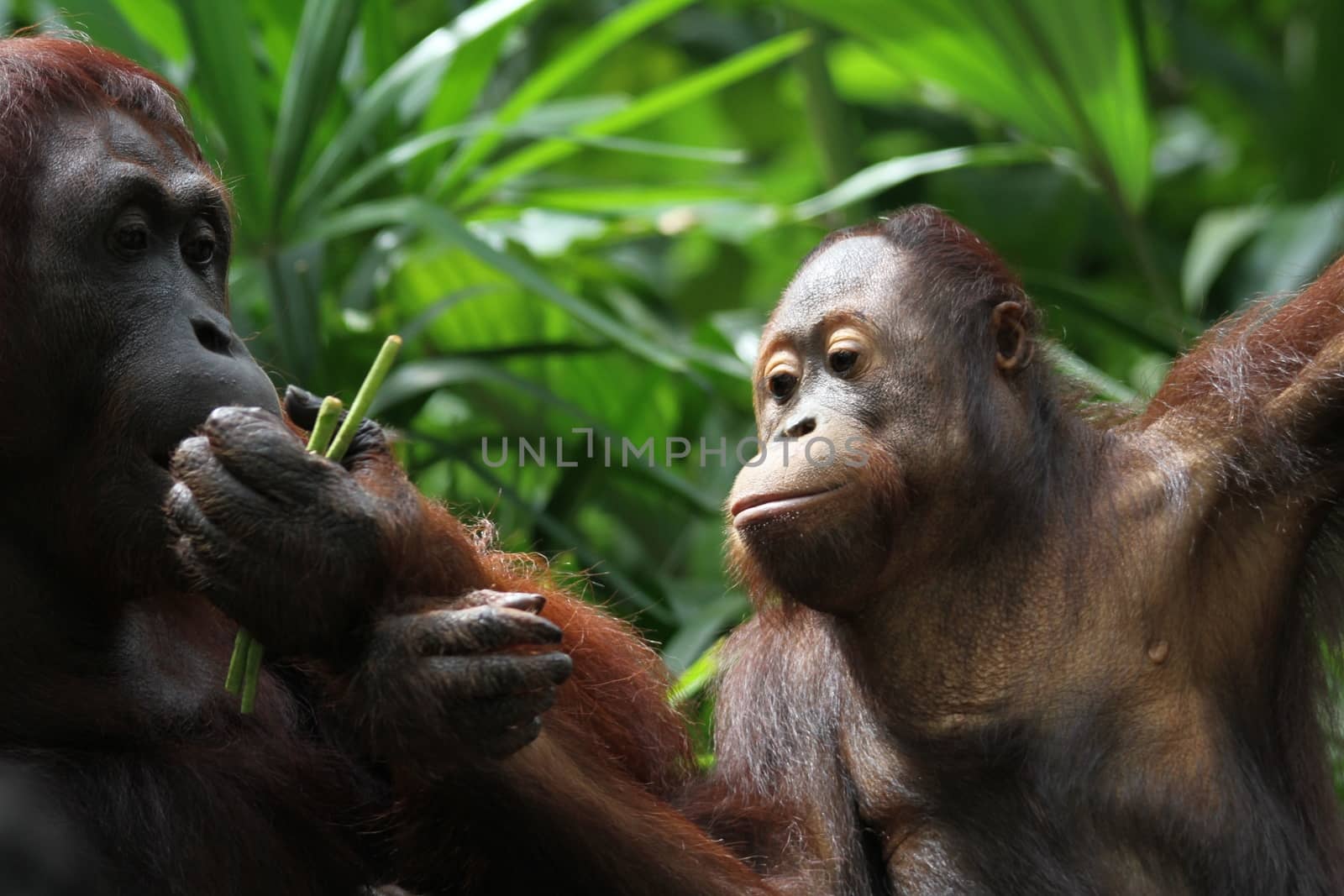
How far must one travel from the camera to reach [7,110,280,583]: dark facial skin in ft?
7.38

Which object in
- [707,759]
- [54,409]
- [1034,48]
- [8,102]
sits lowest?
[707,759]

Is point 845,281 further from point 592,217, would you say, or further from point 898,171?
point 592,217

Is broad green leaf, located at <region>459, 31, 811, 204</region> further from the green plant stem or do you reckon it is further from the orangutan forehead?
the green plant stem


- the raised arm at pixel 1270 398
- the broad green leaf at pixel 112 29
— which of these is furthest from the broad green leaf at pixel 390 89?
the raised arm at pixel 1270 398

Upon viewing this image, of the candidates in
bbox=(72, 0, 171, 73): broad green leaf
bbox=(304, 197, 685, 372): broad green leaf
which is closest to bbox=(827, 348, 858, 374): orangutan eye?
bbox=(304, 197, 685, 372): broad green leaf

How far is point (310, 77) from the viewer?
381cm

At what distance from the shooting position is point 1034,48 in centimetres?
427

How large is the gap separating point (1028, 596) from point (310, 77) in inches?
80.4

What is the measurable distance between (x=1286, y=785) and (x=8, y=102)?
2.28 metres

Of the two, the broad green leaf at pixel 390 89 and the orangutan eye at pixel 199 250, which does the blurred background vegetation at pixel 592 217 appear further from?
the orangutan eye at pixel 199 250

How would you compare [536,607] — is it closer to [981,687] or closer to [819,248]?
[981,687]

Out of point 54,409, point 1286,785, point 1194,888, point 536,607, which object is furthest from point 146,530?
point 1286,785

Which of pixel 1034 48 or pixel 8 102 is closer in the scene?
pixel 8 102

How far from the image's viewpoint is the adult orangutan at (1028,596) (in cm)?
271
